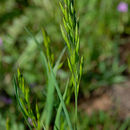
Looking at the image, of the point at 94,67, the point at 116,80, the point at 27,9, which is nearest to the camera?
the point at 116,80

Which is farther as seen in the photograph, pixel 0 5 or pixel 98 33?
pixel 0 5

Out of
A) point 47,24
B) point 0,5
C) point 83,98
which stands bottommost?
point 83,98

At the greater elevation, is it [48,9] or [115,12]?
[48,9]

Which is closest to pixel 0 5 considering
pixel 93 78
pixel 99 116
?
pixel 93 78

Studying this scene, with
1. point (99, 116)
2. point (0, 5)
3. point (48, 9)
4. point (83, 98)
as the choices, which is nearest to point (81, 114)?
point (99, 116)

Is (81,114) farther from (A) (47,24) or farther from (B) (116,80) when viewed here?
(A) (47,24)

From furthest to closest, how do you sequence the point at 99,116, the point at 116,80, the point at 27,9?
the point at 27,9 → the point at 116,80 → the point at 99,116
